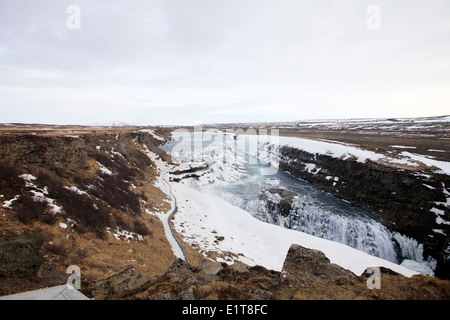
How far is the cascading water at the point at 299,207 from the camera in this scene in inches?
820

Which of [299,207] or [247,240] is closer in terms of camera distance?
[247,240]

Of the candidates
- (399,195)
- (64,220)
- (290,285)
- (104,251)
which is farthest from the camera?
(399,195)

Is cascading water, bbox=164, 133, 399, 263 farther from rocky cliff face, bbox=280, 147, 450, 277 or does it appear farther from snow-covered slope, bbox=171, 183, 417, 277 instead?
snow-covered slope, bbox=171, 183, 417, 277

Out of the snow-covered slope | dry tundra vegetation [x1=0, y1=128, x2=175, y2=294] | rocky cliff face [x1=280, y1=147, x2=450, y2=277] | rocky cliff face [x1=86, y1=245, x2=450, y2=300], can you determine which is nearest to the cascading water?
rocky cliff face [x1=280, y1=147, x2=450, y2=277]

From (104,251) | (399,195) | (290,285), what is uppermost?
(290,285)

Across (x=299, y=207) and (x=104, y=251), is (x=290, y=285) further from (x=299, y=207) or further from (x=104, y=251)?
(x=299, y=207)

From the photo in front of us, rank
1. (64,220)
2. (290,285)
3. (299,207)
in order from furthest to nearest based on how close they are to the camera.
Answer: (299,207)
(64,220)
(290,285)

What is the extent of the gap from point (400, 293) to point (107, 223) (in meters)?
17.2

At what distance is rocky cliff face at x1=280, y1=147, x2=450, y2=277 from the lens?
18125 millimetres

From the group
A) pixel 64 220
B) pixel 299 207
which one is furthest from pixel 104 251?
pixel 299 207

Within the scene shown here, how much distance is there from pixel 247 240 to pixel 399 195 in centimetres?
2103

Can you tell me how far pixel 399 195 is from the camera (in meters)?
23.3

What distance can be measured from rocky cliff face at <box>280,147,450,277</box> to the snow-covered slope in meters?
5.55
